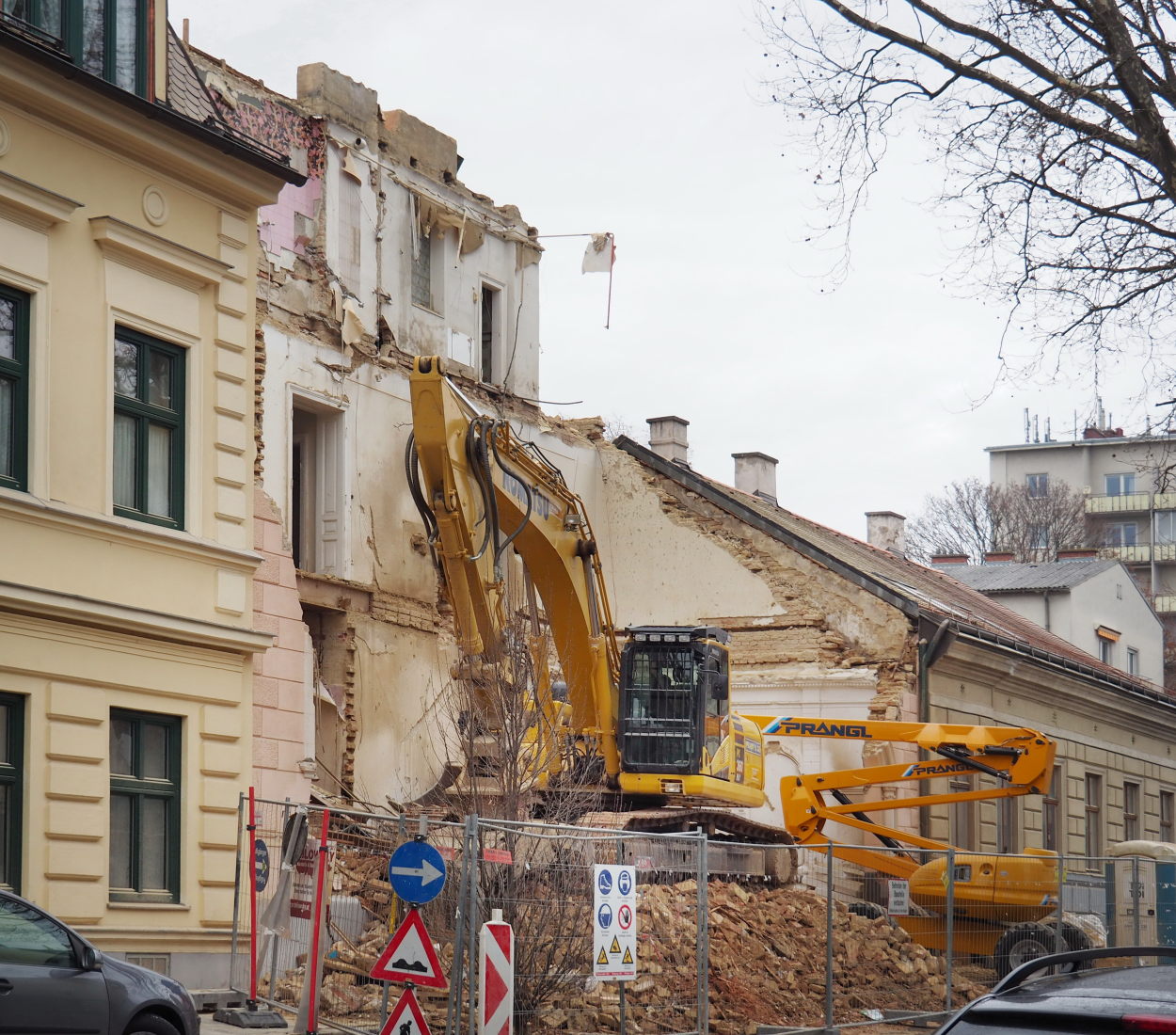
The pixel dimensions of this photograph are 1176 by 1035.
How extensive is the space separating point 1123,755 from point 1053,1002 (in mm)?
33233

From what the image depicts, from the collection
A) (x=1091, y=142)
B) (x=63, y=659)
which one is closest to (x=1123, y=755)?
(x=1091, y=142)

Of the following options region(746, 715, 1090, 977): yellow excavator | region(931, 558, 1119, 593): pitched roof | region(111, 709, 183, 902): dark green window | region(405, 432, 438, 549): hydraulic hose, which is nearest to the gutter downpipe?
region(746, 715, 1090, 977): yellow excavator

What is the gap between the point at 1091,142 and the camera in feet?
47.3

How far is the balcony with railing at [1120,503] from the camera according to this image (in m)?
89.1

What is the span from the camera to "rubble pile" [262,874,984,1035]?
45.5ft

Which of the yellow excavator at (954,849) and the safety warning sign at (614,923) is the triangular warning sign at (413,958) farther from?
the yellow excavator at (954,849)

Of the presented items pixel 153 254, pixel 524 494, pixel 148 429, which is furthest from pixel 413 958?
pixel 524 494

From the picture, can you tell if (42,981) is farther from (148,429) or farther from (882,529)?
(882,529)

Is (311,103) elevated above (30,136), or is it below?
above

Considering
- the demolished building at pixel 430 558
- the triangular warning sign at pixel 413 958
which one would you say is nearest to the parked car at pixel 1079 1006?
the triangular warning sign at pixel 413 958

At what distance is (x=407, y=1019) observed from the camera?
1003cm

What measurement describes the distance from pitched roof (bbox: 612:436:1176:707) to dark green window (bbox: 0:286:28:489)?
54.0ft

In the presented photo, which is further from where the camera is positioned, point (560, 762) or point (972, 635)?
point (972, 635)

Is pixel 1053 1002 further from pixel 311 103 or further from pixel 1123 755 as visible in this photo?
pixel 1123 755
